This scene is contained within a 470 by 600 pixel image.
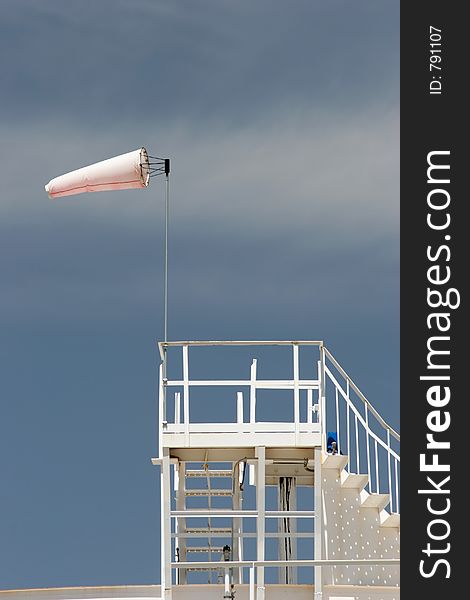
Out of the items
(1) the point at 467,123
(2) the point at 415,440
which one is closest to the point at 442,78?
(1) the point at 467,123

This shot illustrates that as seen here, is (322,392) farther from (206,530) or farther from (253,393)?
(206,530)

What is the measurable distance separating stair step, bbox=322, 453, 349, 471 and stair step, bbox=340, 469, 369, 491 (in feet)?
0.77

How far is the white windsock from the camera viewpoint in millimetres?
37688

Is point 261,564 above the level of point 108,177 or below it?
below

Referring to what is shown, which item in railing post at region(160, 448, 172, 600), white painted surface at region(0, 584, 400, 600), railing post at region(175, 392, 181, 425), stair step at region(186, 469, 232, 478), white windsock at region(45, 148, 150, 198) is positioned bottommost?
white painted surface at region(0, 584, 400, 600)

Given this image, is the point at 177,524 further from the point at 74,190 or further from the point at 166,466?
the point at 74,190

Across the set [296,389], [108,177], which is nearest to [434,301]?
[296,389]

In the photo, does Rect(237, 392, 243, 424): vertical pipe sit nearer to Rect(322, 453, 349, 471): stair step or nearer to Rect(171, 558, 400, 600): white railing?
Rect(322, 453, 349, 471): stair step

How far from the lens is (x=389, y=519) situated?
35938mm

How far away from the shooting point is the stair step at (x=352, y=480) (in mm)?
35500

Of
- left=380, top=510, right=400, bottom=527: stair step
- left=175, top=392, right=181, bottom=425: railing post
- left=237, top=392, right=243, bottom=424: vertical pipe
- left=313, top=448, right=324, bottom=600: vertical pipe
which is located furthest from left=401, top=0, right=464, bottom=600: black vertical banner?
left=380, top=510, right=400, bottom=527: stair step

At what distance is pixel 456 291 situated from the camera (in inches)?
1061

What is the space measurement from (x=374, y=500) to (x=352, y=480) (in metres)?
0.66

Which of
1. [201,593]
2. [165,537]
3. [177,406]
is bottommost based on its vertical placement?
[201,593]
